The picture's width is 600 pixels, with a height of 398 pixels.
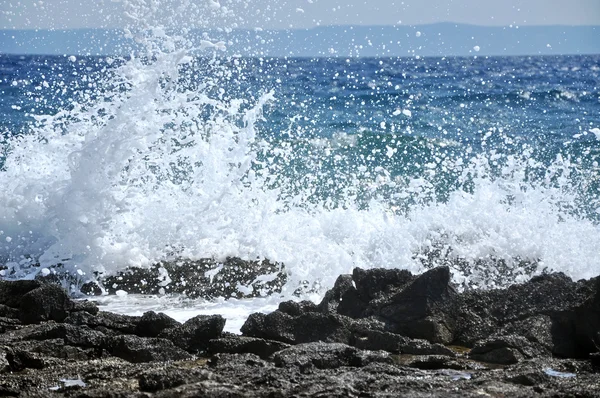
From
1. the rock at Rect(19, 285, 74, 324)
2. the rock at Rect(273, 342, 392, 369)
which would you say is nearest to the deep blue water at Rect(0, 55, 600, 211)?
the rock at Rect(19, 285, 74, 324)

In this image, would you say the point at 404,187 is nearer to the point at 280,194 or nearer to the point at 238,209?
the point at 280,194

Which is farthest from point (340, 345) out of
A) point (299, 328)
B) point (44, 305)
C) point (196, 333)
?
point (44, 305)

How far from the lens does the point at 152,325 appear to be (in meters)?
5.19

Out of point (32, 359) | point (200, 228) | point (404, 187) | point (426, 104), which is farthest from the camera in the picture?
point (426, 104)

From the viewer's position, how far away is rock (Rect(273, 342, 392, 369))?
4301 mm

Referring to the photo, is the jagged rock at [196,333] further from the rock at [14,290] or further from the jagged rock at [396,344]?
the rock at [14,290]

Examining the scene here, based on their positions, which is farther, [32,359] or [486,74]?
[486,74]

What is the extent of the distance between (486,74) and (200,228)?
2423cm

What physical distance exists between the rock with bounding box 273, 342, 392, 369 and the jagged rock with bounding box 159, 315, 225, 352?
0.63m

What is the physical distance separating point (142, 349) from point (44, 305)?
3.58ft

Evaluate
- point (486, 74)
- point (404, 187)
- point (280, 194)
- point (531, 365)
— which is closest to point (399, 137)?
point (404, 187)

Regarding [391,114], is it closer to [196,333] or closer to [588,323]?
[588,323]

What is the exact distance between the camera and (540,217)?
29.3ft

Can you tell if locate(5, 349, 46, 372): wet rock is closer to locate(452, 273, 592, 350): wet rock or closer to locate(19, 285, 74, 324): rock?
locate(19, 285, 74, 324): rock
